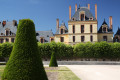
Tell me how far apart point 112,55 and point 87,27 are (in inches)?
478

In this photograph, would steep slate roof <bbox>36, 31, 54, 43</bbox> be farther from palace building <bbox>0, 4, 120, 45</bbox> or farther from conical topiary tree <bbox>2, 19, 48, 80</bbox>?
conical topiary tree <bbox>2, 19, 48, 80</bbox>

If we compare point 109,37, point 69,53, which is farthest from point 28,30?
point 109,37

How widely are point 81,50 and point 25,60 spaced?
91.7ft

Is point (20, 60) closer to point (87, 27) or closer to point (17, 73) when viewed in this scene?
point (17, 73)

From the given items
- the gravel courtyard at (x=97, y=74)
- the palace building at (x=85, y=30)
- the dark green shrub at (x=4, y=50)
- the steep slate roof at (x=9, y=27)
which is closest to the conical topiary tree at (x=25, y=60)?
the gravel courtyard at (x=97, y=74)

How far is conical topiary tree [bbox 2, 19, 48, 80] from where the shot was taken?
6230 millimetres

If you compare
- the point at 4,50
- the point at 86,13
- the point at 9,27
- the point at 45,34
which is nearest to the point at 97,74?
the point at 4,50

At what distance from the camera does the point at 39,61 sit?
6.66m

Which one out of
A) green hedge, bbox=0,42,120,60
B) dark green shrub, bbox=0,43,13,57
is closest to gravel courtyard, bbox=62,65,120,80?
green hedge, bbox=0,42,120,60

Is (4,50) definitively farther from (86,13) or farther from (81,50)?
(86,13)

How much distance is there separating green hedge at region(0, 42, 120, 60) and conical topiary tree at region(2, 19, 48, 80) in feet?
85.7

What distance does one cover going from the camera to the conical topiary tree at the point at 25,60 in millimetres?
6230

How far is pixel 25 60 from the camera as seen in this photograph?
640 centimetres

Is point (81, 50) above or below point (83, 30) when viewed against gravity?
below
